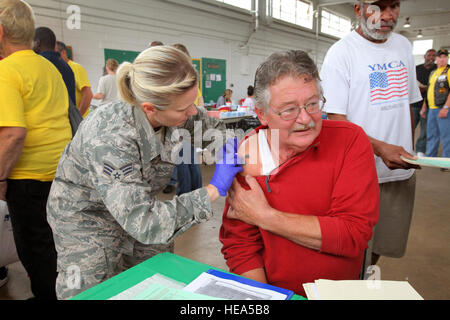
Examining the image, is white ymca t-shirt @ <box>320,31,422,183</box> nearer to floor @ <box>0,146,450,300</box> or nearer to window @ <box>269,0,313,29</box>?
floor @ <box>0,146,450,300</box>

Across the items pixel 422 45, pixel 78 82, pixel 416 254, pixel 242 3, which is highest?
pixel 422 45

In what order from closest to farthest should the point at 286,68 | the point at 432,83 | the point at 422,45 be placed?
1. the point at 286,68
2. the point at 432,83
3. the point at 422,45

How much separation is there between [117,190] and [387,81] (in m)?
1.47

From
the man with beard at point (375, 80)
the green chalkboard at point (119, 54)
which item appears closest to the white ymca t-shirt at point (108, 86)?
the green chalkboard at point (119, 54)

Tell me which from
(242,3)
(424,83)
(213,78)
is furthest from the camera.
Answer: (242,3)

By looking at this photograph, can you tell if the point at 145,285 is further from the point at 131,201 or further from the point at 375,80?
the point at 375,80

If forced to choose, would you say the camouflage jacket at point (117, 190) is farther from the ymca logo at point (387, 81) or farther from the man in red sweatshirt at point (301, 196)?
the ymca logo at point (387, 81)

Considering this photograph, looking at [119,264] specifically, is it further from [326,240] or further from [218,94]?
[218,94]

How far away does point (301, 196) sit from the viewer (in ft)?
4.06

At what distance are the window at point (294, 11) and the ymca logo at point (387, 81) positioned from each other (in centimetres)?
1062

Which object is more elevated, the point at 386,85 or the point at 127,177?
the point at 386,85

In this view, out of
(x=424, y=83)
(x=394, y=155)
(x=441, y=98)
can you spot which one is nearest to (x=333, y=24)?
(x=424, y=83)

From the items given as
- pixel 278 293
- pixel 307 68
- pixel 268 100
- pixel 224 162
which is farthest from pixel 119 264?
pixel 307 68

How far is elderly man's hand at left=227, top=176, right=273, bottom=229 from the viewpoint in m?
1.18
